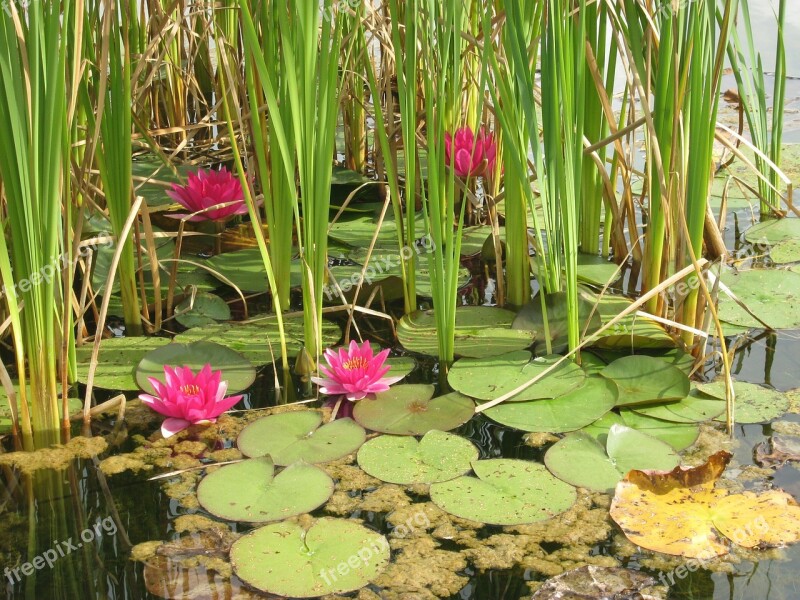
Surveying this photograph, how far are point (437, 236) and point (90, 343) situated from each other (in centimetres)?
90

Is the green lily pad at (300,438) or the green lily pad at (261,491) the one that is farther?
the green lily pad at (300,438)

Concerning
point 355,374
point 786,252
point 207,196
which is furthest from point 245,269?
point 786,252

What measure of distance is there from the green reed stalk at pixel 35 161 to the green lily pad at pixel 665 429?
3.82ft

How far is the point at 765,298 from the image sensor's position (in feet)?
7.25

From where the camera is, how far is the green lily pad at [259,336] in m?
2.04

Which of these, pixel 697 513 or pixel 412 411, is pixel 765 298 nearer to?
pixel 697 513

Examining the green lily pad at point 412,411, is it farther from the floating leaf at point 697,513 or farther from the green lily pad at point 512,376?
the floating leaf at point 697,513

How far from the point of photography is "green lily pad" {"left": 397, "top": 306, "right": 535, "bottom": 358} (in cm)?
202

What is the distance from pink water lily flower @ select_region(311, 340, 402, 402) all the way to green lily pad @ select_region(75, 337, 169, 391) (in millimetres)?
432

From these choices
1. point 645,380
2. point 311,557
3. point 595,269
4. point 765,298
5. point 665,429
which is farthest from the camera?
point 595,269

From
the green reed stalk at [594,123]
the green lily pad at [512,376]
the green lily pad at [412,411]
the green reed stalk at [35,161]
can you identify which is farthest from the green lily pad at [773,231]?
the green reed stalk at [35,161]

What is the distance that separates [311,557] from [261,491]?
21cm

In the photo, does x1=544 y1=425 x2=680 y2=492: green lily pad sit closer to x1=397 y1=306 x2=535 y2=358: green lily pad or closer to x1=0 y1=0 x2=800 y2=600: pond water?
x1=0 y1=0 x2=800 y2=600: pond water

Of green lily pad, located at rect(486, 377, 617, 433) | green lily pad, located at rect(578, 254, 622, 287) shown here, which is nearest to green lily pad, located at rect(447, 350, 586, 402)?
green lily pad, located at rect(486, 377, 617, 433)
